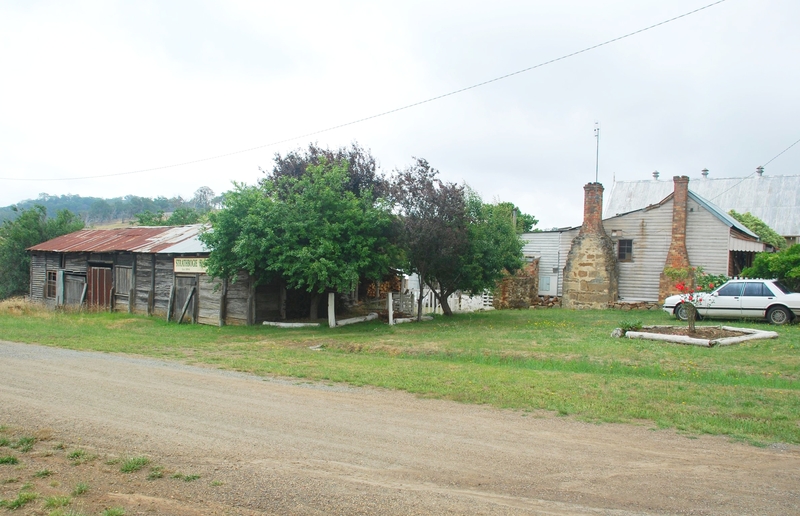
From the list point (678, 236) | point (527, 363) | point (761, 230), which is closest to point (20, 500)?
point (527, 363)

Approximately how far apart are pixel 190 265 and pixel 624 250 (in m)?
21.3

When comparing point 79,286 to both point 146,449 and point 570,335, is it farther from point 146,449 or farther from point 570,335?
point 146,449

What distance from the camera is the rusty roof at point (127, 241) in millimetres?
27750

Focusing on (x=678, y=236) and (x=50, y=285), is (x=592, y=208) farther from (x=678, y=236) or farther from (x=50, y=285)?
(x=50, y=285)

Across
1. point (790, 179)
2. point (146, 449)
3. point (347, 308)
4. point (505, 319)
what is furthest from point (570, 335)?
point (790, 179)

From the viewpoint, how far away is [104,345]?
1623 centimetres

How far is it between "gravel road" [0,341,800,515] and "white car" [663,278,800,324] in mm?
14879

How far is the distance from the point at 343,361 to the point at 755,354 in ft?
30.0

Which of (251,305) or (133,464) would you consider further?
(251,305)

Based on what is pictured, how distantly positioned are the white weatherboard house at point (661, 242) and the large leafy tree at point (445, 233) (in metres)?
10.2

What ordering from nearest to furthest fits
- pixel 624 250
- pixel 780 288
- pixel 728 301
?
pixel 780 288 → pixel 728 301 → pixel 624 250

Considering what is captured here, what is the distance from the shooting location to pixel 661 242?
30.8 meters

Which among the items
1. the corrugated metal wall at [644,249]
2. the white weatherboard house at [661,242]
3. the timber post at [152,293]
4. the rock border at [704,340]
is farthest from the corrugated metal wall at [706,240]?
the timber post at [152,293]

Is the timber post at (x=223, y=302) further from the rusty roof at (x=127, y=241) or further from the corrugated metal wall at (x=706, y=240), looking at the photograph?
the corrugated metal wall at (x=706, y=240)
